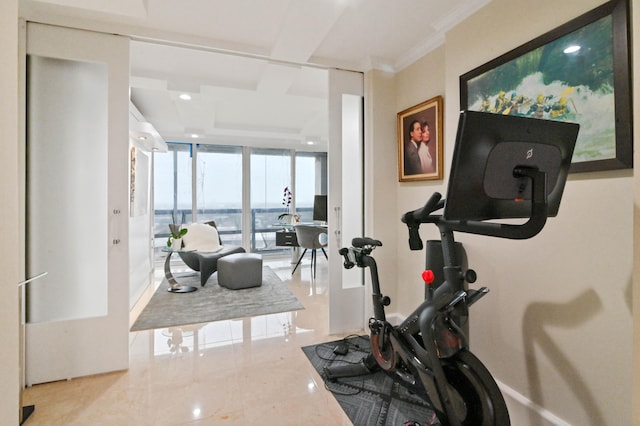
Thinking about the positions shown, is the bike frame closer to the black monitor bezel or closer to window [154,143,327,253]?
the black monitor bezel

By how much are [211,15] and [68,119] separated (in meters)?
1.33

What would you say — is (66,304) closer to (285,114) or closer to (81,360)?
Answer: (81,360)

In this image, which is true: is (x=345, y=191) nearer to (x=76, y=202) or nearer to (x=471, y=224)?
(x=471, y=224)

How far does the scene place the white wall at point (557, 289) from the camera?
52.3 inches

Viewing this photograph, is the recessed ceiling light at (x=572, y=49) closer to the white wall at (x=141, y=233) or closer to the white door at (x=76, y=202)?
the white door at (x=76, y=202)

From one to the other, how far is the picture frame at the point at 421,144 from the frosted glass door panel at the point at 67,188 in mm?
2482

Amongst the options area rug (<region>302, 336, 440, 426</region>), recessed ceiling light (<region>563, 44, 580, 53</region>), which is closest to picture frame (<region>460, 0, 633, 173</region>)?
recessed ceiling light (<region>563, 44, 580, 53</region>)

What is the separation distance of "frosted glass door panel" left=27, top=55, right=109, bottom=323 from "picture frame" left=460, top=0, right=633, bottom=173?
288 cm

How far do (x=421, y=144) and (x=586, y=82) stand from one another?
1245mm

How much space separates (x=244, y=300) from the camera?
3.86 meters

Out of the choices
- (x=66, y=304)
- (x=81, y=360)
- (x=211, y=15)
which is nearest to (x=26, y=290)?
(x=66, y=304)

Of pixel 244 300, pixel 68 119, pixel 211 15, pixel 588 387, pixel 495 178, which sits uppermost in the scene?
pixel 211 15

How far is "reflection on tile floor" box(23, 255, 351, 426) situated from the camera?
1812 mm

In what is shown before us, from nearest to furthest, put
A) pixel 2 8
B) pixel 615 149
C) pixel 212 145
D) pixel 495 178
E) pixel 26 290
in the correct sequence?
pixel 2 8
pixel 495 178
pixel 615 149
pixel 26 290
pixel 212 145
